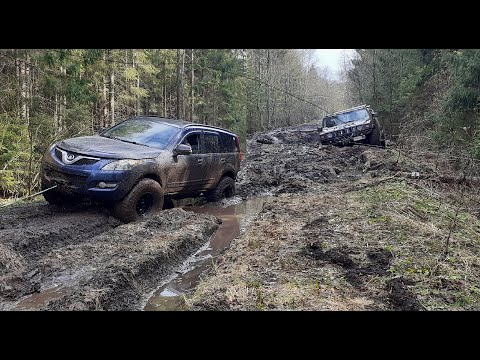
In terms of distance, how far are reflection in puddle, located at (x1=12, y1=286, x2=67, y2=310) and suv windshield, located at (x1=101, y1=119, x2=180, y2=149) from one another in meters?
3.76

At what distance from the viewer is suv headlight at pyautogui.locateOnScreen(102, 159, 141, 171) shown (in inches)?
239

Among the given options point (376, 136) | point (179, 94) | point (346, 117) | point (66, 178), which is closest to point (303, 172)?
point (376, 136)

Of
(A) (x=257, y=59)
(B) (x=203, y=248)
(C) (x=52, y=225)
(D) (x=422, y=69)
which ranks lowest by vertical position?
(B) (x=203, y=248)

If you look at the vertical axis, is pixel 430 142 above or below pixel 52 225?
above

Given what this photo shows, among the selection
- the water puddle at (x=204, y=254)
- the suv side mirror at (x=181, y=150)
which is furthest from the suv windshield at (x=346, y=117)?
the suv side mirror at (x=181, y=150)

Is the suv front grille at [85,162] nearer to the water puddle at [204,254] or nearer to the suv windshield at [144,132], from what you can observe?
the suv windshield at [144,132]

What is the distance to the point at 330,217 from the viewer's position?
22.3ft

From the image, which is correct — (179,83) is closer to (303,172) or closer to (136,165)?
(303,172)

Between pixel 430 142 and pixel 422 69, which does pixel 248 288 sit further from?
pixel 422 69

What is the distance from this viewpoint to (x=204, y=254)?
590 centimetres

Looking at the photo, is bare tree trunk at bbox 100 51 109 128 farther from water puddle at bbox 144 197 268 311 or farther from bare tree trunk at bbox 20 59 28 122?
water puddle at bbox 144 197 268 311
